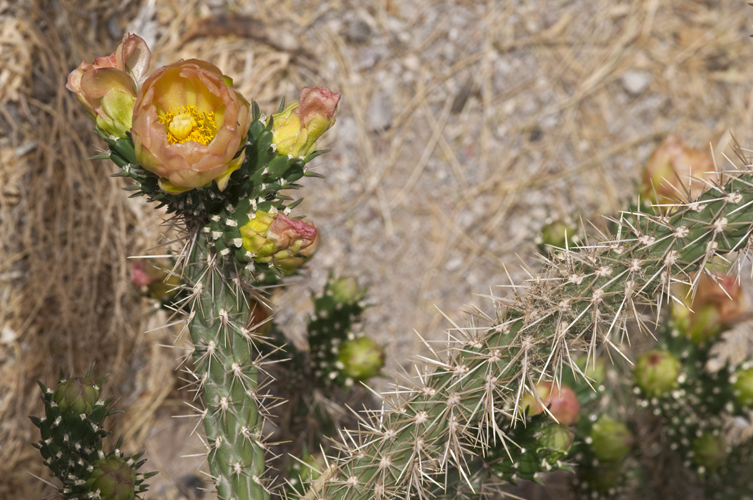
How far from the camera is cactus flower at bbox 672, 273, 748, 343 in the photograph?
1.98 m

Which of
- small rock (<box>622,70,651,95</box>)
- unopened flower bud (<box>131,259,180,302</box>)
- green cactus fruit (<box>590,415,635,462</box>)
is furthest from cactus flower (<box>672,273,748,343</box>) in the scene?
unopened flower bud (<box>131,259,180,302</box>)

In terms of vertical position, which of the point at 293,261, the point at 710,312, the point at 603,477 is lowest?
the point at 603,477

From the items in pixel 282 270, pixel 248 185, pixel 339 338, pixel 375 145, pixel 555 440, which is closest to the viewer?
pixel 248 185

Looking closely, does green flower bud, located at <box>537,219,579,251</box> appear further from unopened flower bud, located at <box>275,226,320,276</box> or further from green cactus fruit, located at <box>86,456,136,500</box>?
green cactus fruit, located at <box>86,456,136,500</box>

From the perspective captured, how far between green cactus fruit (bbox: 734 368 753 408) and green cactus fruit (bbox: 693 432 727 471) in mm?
150

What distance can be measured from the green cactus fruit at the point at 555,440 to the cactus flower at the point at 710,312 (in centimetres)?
78

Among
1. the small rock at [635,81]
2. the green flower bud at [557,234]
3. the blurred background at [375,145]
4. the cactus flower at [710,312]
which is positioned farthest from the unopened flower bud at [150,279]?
the small rock at [635,81]

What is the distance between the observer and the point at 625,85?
9.52 feet

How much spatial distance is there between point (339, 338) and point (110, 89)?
104 cm

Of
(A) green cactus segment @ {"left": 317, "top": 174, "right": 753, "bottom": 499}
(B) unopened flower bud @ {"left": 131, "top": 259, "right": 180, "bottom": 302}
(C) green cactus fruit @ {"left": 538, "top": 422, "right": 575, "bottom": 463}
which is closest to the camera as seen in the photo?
(A) green cactus segment @ {"left": 317, "top": 174, "right": 753, "bottom": 499}

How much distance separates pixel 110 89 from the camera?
105cm

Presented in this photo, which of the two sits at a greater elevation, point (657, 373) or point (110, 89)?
point (110, 89)

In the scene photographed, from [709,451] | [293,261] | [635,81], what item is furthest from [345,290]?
[635,81]

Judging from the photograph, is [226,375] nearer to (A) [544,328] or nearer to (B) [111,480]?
(B) [111,480]
